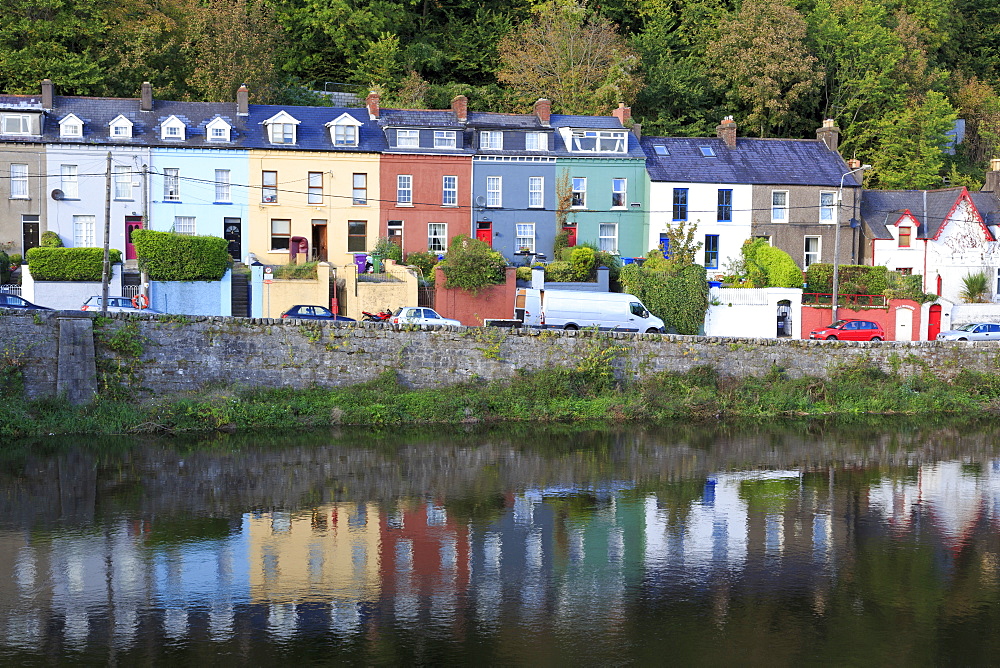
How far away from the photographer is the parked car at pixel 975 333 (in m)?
40.0

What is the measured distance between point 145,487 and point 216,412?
6.30m

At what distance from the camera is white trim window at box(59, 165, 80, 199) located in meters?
43.7

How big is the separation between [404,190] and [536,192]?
590 centimetres

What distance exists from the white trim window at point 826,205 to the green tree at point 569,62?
38.4ft

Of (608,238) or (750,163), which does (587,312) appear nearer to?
(608,238)

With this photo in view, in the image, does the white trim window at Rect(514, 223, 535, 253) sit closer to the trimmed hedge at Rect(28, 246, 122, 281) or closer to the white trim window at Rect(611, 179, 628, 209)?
the white trim window at Rect(611, 179, 628, 209)

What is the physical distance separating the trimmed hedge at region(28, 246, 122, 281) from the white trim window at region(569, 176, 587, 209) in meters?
20.4

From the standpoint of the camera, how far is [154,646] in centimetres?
1371

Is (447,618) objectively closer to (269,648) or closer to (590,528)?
(269,648)

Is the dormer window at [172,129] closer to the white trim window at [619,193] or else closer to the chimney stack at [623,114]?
the white trim window at [619,193]

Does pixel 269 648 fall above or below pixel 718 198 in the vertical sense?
below

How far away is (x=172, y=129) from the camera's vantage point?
44656 mm

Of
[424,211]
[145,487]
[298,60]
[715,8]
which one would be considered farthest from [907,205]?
[145,487]

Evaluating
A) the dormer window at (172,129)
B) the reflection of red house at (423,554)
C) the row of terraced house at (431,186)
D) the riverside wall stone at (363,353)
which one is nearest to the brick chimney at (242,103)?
the row of terraced house at (431,186)
